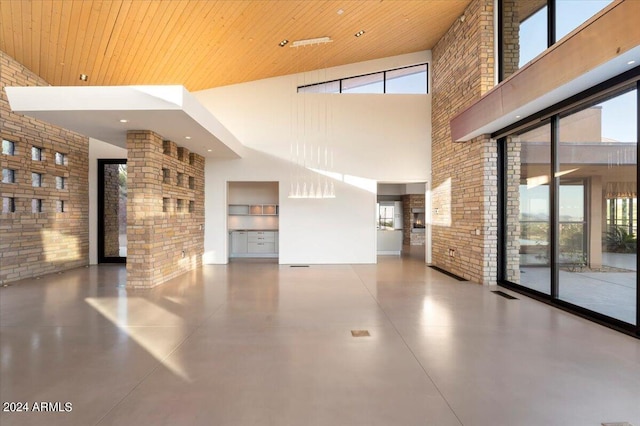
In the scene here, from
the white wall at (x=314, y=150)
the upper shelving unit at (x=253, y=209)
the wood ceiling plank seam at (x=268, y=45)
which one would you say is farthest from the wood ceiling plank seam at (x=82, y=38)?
the upper shelving unit at (x=253, y=209)

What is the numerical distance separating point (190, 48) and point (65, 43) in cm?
215

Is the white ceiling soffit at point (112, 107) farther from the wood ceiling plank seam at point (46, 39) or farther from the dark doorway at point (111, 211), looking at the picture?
the dark doorway at point (111, 211)

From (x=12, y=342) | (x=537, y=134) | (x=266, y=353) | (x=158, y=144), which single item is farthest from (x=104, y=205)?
Result: (x=537, y=134)

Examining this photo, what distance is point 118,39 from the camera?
6.38 metres

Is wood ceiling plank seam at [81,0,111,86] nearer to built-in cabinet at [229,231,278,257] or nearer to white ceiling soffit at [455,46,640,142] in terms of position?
built-in cabinet at [229,231,278,257]

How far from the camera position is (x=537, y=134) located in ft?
19.2

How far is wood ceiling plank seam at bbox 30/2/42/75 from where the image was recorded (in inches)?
216

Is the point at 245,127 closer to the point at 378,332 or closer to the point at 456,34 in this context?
the point at 456,34

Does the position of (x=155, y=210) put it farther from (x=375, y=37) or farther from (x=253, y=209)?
(x=375, y=37)

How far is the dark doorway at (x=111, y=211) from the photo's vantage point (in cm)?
950

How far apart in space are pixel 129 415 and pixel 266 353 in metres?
1.29

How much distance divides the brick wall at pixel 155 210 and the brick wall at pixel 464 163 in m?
6.22

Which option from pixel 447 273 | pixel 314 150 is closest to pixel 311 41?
pixel 314 150

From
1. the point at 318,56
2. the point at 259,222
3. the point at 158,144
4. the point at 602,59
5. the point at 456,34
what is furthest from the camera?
the point at 259,222
